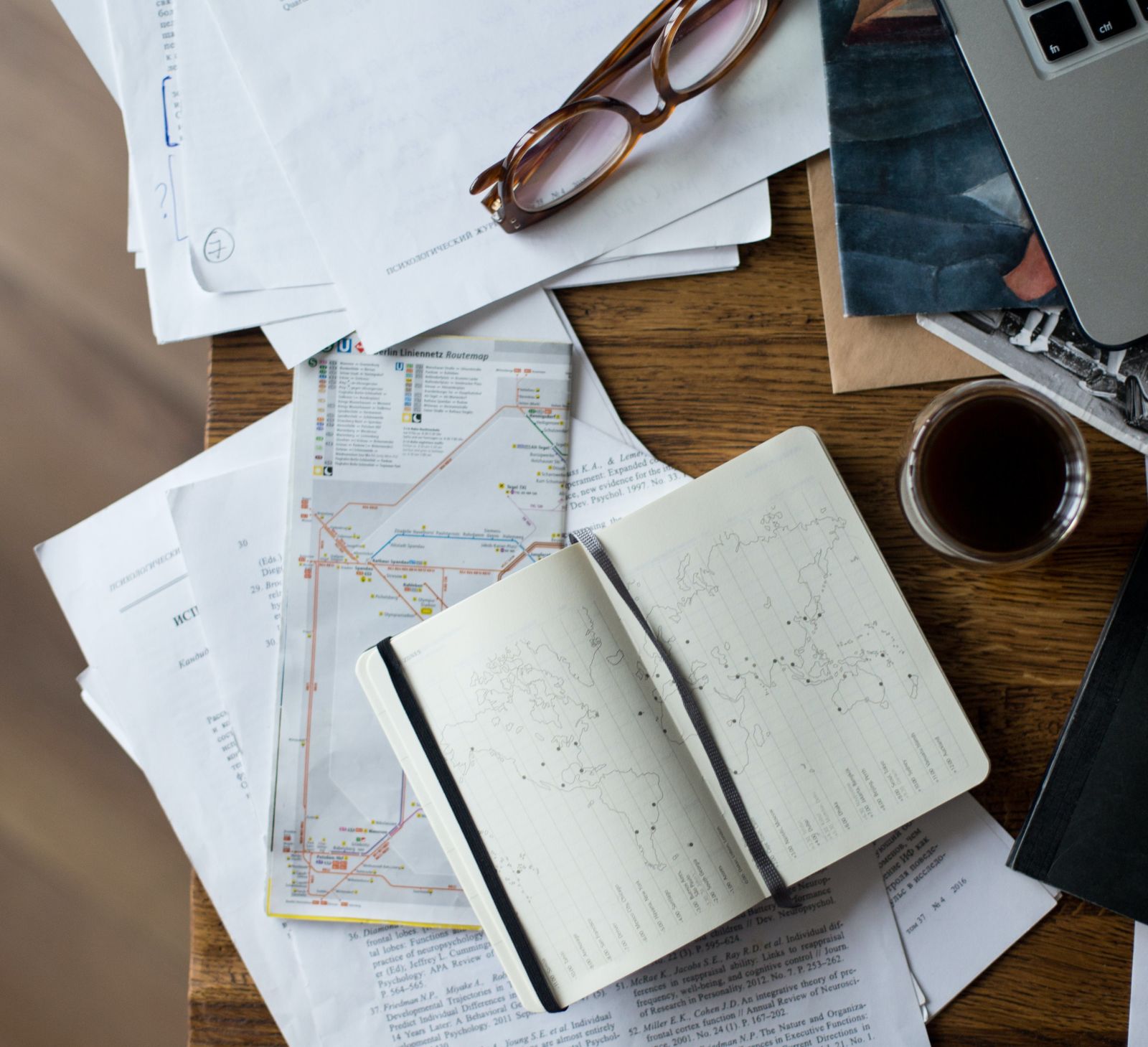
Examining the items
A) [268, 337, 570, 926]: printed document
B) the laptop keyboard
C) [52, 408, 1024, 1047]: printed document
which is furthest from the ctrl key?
[52, 408, 1024, 1047]: printed document

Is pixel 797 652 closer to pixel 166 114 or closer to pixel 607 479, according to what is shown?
pixel 607 479

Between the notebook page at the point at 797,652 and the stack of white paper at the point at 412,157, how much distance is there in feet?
0.51

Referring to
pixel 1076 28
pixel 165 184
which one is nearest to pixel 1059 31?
pixel 1076 28

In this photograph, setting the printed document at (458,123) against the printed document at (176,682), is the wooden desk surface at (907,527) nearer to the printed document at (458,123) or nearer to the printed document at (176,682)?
the printed document at (458,123)

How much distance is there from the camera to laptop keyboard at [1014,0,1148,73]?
0.53 m

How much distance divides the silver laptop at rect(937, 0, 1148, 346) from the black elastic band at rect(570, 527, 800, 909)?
32 centimetres

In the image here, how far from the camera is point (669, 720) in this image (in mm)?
580

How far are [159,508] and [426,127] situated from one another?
32 cm

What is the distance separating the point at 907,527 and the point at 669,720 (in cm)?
20

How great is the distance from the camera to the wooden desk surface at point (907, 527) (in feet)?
1.97

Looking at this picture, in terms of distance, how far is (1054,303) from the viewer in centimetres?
57

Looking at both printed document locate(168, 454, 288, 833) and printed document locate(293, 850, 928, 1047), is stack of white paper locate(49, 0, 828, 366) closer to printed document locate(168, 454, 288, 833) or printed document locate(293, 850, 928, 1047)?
printed document locate(168, 454, 288, 833)

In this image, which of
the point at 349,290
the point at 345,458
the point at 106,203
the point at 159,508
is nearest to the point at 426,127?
the point at 349,290

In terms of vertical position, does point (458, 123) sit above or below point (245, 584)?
above
